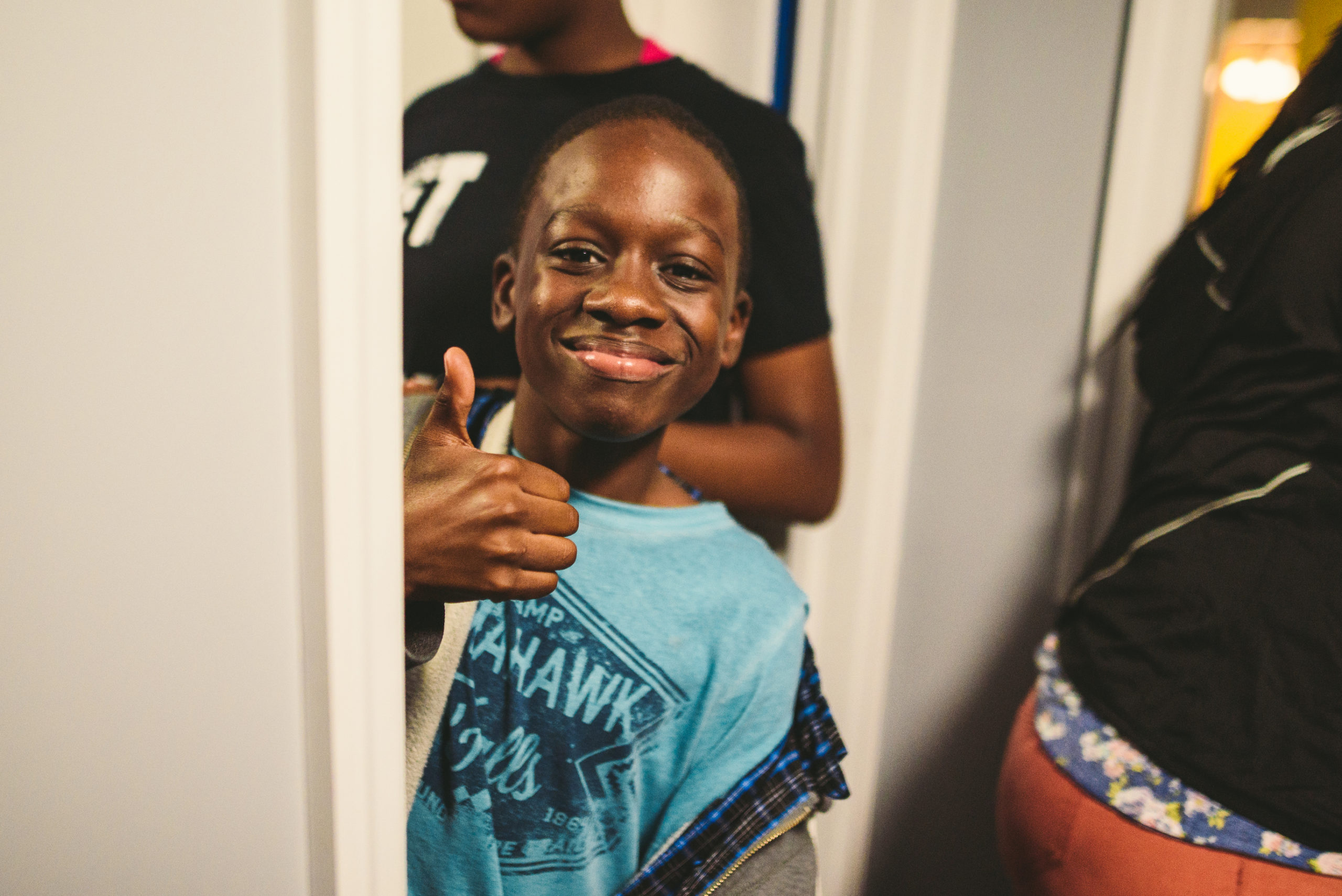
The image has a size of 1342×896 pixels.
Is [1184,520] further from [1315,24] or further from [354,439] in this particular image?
[354,439]

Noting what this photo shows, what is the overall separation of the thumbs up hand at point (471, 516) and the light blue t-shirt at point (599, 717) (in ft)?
0.23

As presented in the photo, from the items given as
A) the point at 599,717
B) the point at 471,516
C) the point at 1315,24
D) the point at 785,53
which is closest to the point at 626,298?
the point at 471,516

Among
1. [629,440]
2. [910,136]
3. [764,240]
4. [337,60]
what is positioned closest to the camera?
[337,60]

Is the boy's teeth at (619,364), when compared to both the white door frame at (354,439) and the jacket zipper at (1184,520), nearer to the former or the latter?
the white door frame at (354,439)

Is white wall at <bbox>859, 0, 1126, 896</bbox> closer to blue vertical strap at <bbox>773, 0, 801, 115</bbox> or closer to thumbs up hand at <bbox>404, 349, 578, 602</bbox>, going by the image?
blue vertical strap at <bbox>773, 0, 801, 115</bbox>

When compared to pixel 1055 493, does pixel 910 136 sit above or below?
above

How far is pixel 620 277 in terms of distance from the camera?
15.8 inches

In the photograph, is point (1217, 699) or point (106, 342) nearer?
point (106, 342)

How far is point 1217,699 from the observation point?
71cm

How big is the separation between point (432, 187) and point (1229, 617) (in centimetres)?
73

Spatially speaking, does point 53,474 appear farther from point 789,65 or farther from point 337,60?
point 789,65

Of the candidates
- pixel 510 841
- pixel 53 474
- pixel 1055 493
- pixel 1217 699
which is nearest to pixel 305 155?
pixel 53 474

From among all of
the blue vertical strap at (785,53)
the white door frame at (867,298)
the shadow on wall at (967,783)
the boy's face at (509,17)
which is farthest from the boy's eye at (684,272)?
the shadow on wall at (967,783)

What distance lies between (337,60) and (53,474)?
8.4 inches
